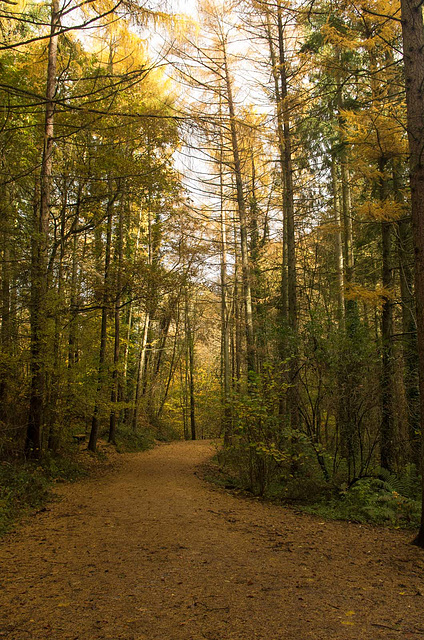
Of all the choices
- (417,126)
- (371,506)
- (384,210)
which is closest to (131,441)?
(371,506)

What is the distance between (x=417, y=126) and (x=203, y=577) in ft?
18.0

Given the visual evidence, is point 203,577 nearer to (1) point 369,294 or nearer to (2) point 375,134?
(1) point 369,294

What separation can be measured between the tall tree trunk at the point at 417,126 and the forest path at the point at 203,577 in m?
1.83

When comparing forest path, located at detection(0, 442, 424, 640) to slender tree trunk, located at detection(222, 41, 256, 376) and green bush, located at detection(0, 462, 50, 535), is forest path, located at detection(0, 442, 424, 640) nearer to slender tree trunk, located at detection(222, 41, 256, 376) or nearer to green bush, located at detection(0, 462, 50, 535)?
green bush, located at detection(0, 462, 50, 535)

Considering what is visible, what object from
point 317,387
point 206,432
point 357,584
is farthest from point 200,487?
point 206,432

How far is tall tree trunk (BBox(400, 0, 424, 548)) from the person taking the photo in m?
4.77

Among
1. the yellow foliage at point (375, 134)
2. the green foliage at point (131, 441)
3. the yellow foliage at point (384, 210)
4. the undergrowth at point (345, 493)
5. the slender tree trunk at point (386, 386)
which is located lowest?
the green foliage at point (131, 441)

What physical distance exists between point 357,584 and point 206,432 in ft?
89.1

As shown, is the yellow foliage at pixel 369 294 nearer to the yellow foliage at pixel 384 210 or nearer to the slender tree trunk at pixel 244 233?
the yellow foliage at pixel 384 210

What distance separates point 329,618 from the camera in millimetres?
2859

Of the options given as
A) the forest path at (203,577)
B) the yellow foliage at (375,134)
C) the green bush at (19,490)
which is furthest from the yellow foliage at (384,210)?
the green bush at (19,490)

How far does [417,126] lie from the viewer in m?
4.88

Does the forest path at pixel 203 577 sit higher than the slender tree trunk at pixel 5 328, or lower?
lower

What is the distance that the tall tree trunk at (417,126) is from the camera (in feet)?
15.6
